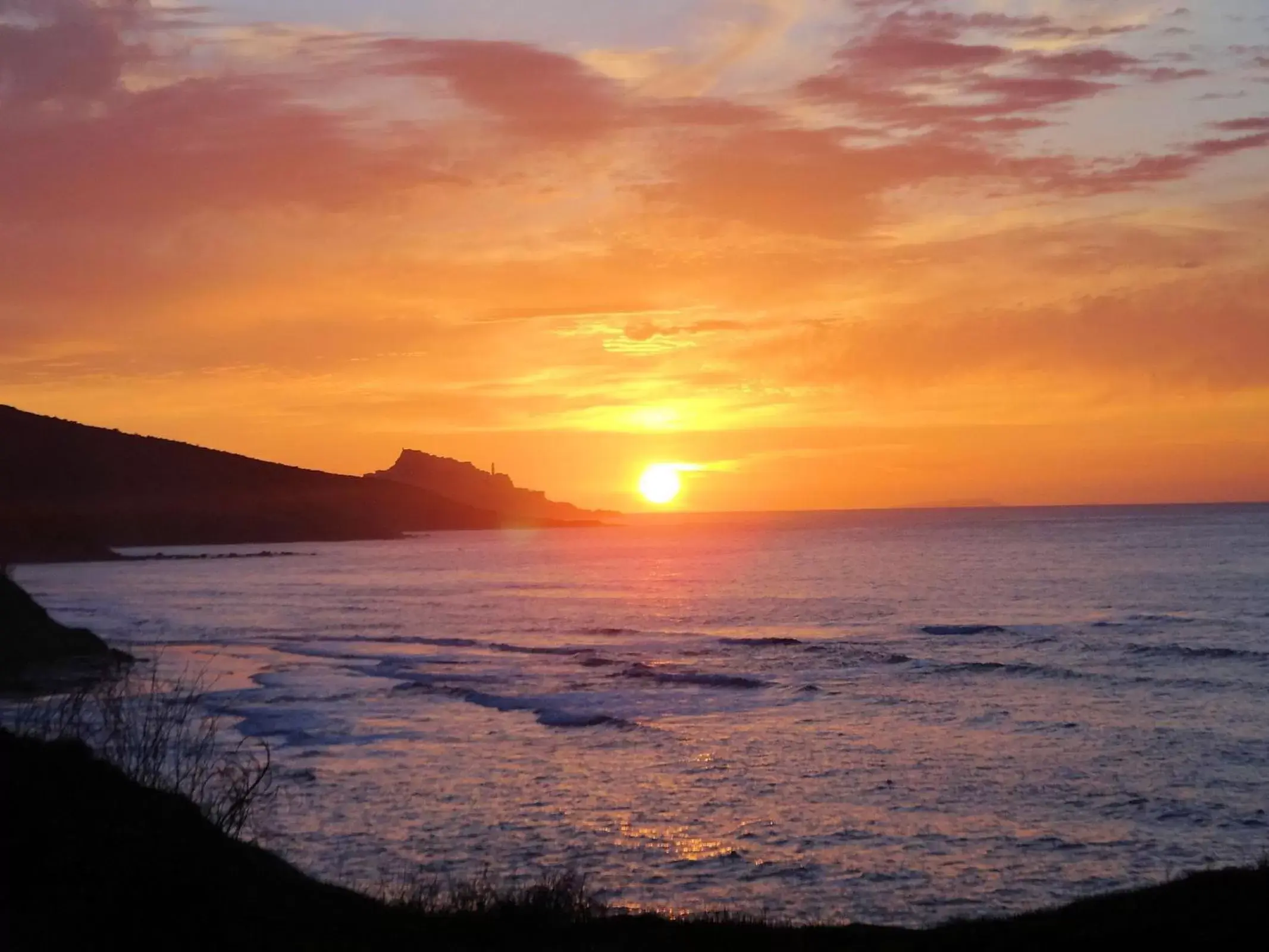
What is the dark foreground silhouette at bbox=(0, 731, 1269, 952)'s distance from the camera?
9.70 metres

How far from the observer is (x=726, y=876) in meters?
16.0

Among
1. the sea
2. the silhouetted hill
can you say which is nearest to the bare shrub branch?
the sea

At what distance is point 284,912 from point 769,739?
53.3ft

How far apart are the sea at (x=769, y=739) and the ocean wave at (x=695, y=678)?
0.16 m

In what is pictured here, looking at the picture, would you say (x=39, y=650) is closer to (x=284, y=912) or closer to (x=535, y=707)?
(x=535, y=707)

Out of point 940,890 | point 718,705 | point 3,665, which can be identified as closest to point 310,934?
point 940,890

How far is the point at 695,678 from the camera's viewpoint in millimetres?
36406

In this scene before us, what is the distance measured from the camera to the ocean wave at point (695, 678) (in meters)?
34.7

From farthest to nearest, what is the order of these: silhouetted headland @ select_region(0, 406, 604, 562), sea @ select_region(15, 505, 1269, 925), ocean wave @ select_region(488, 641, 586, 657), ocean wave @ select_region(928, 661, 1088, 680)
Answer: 1. silhouetted headland @ select_region(0, 406, 604, 562)
2. ocean wave @ select_region(488, 641, 586, 657)
3. ocean wave @ select_region(928, 661, 1088, 680)
4. sea @ select_region(15, 505, 1269, 925)

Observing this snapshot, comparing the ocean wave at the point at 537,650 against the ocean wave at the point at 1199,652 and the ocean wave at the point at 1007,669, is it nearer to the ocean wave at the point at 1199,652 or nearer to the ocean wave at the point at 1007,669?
the ocean wave at the point at 1007,669

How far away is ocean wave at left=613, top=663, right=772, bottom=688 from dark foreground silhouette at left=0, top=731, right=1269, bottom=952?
22.5 metres

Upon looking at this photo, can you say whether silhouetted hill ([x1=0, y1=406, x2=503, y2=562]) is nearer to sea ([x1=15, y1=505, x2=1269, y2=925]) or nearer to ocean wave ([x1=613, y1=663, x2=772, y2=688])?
sea ([x1=15, y1=505, x2=1269, y2=925])

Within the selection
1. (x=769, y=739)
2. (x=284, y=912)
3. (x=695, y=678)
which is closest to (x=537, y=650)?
(x=695, y=678)

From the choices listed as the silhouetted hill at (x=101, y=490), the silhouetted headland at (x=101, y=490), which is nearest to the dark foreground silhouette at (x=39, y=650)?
the silhouetted hill at (x=101, y=490)
